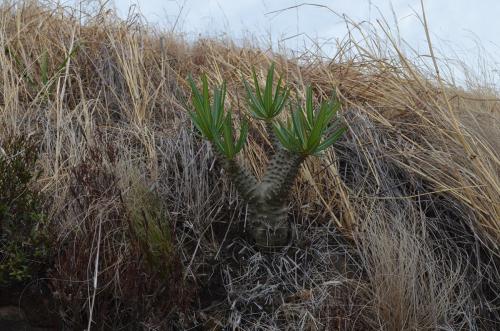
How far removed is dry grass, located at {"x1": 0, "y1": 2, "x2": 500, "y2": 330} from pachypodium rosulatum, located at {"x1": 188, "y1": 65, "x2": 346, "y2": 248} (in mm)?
181

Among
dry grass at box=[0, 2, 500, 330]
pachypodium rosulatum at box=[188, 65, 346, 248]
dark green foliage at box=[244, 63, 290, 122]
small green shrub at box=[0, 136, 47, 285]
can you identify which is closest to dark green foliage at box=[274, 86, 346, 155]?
pachypodium rosulatum at box=[188, 65, 346, 248]

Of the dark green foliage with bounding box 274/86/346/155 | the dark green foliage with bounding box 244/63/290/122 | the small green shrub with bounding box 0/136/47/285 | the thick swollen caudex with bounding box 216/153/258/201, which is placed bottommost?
the small green shrub with bounding box 0/136/47/285

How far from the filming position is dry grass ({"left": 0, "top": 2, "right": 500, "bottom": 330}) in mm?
2578

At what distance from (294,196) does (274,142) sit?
1.17 feet

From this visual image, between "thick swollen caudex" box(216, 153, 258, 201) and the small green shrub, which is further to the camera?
"thick swollen caudex" box(216, 153, 258, 201)

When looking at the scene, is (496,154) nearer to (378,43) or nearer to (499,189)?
(499,189)

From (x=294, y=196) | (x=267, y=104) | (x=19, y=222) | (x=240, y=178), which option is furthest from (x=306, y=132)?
(x=19, y=222)

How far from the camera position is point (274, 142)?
2842mm

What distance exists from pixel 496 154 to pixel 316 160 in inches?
36.5

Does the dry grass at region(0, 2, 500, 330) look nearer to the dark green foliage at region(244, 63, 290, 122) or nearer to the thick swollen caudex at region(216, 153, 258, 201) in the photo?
the thick swollen caudex at region(216, 153, 258, 201)

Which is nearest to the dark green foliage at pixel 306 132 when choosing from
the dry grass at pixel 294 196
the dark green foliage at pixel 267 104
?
the dark green foliage at pixel 267 104

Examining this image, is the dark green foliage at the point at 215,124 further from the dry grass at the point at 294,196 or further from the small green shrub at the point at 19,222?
the small green shrub at the point at 19,222

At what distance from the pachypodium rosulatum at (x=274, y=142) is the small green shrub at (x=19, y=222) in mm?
732

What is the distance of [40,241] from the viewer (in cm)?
257
